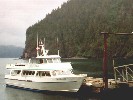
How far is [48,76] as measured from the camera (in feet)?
185

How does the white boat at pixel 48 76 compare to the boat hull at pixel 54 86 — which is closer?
the boat hull at pixel 54 86

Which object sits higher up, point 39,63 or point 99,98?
point 39,63

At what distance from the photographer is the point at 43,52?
59688 millimetres

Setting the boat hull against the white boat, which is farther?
the white boat

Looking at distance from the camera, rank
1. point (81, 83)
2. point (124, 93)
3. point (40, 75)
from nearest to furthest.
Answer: point (124, 93) → point (81, 83) → point (40, 75)

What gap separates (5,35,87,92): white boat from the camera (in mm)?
53844

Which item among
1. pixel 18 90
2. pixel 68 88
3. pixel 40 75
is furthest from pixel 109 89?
pixel 18 90

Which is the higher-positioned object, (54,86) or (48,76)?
(48,76)

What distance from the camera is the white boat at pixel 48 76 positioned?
177ft

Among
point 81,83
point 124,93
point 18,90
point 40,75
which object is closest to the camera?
point 124,93

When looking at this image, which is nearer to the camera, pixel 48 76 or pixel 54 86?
pixel 54 86

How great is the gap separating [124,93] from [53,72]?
11.8m

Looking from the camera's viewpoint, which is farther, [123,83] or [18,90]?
[18,90]

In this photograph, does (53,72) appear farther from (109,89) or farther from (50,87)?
(109,89)
